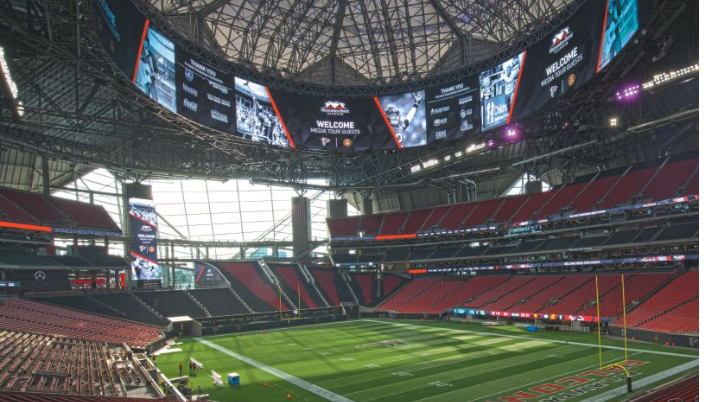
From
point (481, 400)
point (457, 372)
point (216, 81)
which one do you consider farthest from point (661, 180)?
point (216, 81)

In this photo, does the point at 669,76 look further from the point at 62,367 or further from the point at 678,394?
the point at 62,367

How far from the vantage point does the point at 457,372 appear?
26.8 metres

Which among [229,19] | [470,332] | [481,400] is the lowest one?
[470,332]

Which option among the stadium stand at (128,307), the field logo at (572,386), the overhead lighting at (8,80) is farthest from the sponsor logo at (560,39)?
the stadium stand at (128,307)

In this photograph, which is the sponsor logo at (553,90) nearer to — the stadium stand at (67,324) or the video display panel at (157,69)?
the video display panel at (157,69)

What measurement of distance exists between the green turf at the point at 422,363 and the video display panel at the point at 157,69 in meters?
19.6

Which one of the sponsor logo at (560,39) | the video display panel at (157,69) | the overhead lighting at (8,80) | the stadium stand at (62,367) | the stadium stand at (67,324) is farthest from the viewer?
the sponsor logo at (560,39)

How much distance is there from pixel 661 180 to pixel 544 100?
43.9 feet

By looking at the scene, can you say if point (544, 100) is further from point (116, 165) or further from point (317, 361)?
point (116, 165)

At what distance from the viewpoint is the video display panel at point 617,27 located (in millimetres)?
30547

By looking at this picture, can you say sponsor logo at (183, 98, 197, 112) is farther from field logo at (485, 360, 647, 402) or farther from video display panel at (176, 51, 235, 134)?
field logo at (485, 360, 647, 402)

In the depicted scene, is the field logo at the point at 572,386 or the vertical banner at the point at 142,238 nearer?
the field logo at the point at 572,386

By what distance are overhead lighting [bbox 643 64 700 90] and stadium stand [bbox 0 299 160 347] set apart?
4291cm

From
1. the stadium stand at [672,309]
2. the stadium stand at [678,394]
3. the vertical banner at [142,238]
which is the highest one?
the vertical banner at [142,238]
